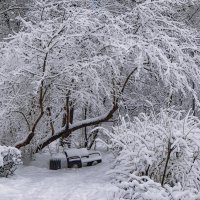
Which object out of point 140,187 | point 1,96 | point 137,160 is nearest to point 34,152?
point 1,96

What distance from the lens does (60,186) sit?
773 cm

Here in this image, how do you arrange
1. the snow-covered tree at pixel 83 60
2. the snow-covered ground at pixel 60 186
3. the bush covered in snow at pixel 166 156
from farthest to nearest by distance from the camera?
the snow-covered tree at pixel 83 60 → the snow-covered ground at pixel 60 186 → the bush covered in snow at pixel 166 156

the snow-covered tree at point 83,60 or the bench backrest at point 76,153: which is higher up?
the snow-covered tree at point 83,60

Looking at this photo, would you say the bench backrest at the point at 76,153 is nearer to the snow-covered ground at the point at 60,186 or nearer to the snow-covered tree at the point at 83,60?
the snow-covered tree at the point at 83,60

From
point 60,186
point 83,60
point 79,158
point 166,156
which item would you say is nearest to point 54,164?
point 79,158

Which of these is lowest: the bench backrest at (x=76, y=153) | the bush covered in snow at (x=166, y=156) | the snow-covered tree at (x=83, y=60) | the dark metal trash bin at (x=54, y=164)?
the dark metal trash bin at (x=54, y=164)

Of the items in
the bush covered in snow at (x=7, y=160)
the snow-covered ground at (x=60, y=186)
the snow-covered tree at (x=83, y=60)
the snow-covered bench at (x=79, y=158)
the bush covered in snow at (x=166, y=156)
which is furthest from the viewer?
the snow-covered bench at (x=79, y=158)

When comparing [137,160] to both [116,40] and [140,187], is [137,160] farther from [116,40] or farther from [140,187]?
[116,40]

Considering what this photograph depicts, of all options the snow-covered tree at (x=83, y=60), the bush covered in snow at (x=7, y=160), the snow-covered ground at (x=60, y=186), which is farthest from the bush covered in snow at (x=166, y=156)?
the snow-covered tree at (x=83, y=60)

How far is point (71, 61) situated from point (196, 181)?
4868 millimetres

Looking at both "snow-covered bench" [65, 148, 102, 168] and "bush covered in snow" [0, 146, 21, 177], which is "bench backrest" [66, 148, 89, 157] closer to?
"snow-covered bench" [65, 148, 102, 168]

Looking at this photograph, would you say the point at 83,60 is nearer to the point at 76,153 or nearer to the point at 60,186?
the point at 76,153

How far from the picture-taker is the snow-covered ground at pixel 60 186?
669cm

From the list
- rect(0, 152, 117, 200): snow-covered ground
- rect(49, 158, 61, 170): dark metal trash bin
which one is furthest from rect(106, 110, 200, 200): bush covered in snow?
rect(49, 158, 61, 170): dark metal trash bin
